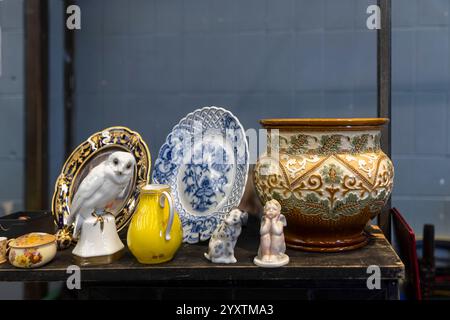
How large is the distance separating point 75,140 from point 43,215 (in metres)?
0.49

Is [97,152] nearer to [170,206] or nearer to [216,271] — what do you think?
[170,206]

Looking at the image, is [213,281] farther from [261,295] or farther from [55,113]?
[55,113]

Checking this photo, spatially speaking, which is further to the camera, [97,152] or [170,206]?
[97,152]

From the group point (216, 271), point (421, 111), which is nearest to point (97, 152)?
point (216, 271)

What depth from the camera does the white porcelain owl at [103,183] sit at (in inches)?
26.9

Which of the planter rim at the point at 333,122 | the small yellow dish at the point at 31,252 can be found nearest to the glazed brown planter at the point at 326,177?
the planter rim at the point at 333,122

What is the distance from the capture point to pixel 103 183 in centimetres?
68

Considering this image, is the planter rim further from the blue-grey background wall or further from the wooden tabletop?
the blue-grey background wall

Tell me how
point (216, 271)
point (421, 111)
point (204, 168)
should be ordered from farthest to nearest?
point (421, 111), point (204, 168), point (216, 271)

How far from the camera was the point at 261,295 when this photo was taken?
0.69 m

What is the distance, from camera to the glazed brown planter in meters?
0.67

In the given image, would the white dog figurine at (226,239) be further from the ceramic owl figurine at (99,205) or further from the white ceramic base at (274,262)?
the ceramic owl figurine at (99,205)

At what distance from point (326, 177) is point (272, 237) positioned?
143mm
